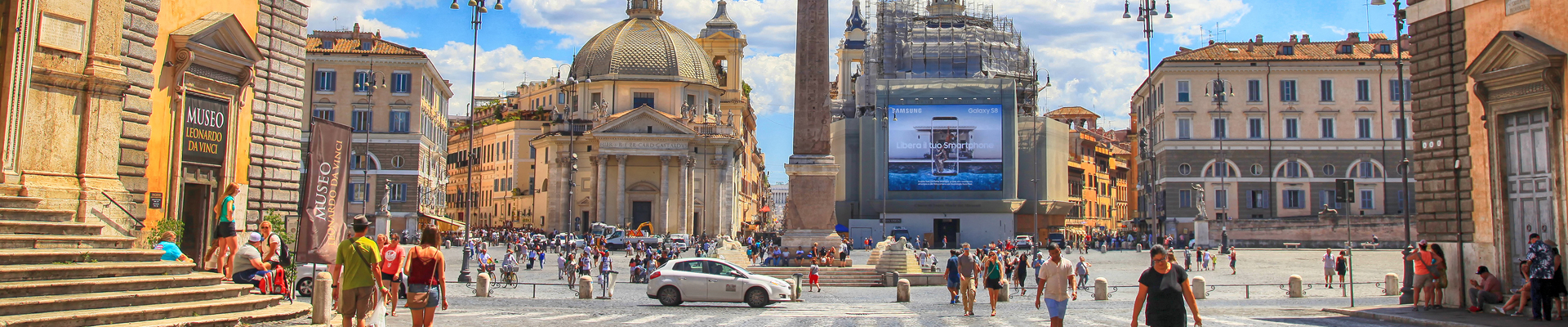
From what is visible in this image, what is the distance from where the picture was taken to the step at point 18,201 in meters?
12.7

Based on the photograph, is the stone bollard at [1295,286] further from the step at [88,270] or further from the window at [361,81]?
the window at [361,81]

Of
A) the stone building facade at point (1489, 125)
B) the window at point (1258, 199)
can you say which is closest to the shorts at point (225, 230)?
the stone building facade at point (1489, 125)

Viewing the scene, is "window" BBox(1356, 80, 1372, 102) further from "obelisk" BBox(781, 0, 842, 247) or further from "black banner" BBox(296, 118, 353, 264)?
"black banner" BBox(296, 118, 353, 264)

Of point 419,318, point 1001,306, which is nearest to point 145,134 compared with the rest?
point 419,318

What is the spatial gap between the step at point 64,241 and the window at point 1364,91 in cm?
6069

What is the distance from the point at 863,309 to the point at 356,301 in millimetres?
10206

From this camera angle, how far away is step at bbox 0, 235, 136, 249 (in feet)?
38.2

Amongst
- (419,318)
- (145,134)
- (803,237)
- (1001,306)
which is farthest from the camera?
(803,237)

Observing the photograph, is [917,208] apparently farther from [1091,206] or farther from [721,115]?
[1091,206]

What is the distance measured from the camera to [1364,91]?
62219 millimetres

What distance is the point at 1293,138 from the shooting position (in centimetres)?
6259

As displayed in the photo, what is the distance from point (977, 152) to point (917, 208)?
13.5ft

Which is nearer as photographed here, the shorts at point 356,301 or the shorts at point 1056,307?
the shorts at point 356,301

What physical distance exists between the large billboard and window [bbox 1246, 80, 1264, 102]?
12.3 m
